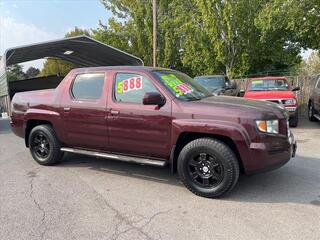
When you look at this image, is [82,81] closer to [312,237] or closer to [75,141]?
[75,141]

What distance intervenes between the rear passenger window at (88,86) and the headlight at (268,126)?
2.63 metres

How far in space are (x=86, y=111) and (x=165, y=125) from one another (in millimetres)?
1518

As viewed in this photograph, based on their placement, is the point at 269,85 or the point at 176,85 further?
the point at 269,85

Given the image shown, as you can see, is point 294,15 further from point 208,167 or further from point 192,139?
point 208,167

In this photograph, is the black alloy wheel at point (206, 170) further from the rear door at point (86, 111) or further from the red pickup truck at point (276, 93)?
the red pickup truck at point (276, 93)

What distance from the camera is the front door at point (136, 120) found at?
16.4 ft

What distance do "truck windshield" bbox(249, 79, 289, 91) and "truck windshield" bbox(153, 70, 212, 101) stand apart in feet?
21.8

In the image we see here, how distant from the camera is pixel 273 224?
3887 millimetres

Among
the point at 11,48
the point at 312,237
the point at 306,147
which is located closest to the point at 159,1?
the point at 11,48

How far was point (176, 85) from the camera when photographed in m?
5.29

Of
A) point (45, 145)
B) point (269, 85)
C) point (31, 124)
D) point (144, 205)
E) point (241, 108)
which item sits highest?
point (269, 85)

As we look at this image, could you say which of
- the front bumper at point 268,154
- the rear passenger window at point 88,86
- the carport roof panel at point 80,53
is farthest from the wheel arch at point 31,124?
the carport roof panel at point 80,53

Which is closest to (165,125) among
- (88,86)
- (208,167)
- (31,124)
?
(208,167)

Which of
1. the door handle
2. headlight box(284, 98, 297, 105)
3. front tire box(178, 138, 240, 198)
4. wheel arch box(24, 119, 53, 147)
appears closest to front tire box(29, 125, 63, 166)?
wheel arch box(24, 119, 53, 147)
